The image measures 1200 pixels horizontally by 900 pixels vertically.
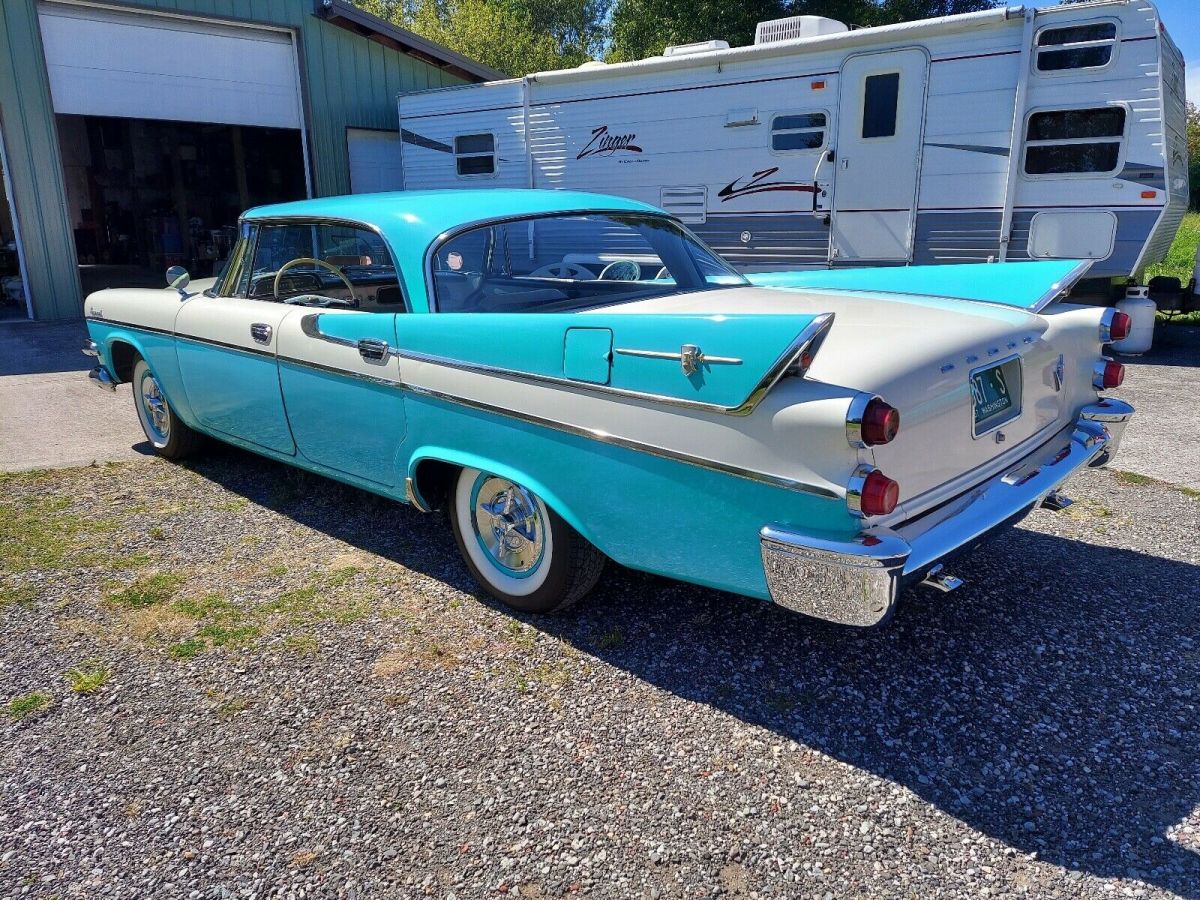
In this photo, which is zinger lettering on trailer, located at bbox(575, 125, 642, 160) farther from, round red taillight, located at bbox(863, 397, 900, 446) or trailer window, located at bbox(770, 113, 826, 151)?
round red taillight, located at bbox(863, 397, 900, 446)

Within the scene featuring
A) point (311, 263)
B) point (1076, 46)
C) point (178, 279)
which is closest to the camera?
point (311, 263)

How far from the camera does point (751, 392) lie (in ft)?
7.88

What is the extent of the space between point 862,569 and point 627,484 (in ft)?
2.54

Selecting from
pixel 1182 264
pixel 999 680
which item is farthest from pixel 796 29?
pixel 1182 264

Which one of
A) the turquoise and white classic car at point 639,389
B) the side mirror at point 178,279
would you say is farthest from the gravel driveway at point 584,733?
the side mirror at point 178,279

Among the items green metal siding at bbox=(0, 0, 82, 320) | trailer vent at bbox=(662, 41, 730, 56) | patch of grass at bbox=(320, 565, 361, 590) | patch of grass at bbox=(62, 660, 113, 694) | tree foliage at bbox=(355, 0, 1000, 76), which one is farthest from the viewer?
tree foliage at bbox=(355, 0, 1000, 76)

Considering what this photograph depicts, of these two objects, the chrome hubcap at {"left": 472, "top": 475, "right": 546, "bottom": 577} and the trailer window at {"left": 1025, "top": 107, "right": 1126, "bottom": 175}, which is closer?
the chrome hubcap at {"left": 472, "top": 475, "right": 546, "bottom": 577}

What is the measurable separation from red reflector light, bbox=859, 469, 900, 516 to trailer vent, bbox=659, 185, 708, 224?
7.64 m

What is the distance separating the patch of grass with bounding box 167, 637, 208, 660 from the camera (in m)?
3.13

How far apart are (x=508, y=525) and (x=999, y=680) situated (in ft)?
5.74

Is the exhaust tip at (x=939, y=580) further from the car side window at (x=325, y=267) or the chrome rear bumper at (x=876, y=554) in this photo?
the car side window at (x=325, y=267)

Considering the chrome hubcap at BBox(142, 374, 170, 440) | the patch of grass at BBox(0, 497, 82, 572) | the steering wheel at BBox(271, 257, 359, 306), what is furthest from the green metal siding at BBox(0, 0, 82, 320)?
the steering wheel at BBox(271, 257, 359, 306)

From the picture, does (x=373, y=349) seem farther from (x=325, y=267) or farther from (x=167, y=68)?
(x=167, y=68)

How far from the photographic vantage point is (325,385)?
147 inches
